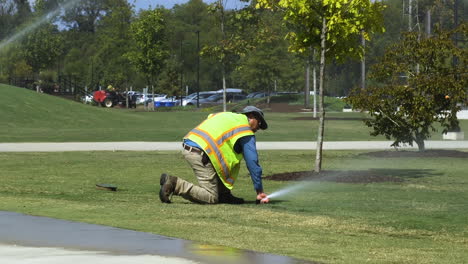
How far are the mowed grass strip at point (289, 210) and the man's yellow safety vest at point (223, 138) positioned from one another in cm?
58

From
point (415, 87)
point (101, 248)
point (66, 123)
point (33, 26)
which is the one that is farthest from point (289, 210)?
point (33, 26)

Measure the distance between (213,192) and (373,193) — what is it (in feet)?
13.5

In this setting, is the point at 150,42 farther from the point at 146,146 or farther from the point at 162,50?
the point at 146,146

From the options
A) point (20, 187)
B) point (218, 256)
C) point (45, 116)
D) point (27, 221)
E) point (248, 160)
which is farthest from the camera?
point (45, 116)

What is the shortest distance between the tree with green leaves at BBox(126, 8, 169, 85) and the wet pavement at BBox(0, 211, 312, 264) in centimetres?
7551

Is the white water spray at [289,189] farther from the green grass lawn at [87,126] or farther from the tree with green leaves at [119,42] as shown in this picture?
the tree with green leaves at [119,42]

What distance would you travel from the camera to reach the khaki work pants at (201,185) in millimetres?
13375

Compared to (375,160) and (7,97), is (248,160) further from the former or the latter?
(7,97)

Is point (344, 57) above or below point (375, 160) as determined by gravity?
above

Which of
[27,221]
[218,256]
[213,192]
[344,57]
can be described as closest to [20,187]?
[213,192]

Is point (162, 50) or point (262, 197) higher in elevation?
point (162, 50)

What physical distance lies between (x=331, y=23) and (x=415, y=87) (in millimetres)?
6781

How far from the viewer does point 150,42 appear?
86188 mm

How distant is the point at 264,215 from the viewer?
12406mm
